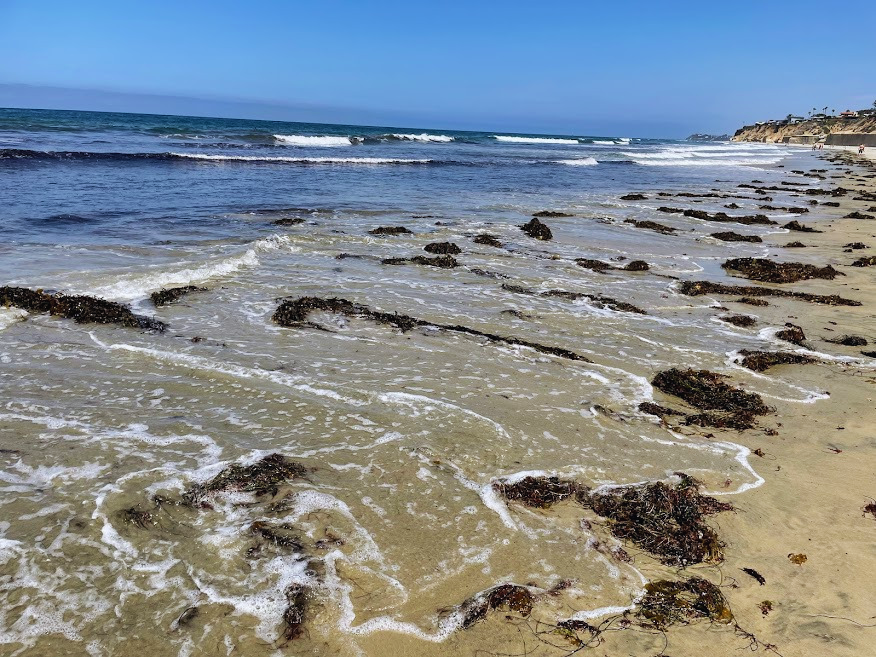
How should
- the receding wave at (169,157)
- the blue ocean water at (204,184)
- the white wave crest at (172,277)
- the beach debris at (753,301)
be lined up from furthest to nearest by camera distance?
the receding wave at (169,157) → the blue ocean water at (204,184) → the beach debris at (753,301) → the white wave crest at (172,277)

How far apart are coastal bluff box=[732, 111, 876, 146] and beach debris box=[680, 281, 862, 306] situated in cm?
8373

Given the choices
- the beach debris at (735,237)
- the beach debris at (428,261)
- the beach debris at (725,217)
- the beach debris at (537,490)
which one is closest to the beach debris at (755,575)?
the beach debris at (537,490)

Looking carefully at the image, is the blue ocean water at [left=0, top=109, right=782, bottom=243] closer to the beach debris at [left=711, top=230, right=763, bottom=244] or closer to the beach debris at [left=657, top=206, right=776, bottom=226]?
the beach debris at [left=657, top=206, right=776, bottom=226]

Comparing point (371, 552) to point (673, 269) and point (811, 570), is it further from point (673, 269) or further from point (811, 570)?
point (673, 269)

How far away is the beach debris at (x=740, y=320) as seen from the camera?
24.2 feet

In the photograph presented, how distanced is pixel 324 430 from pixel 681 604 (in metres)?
2.77

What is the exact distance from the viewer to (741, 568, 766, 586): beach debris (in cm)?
297

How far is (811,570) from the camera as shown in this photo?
307 centimetres

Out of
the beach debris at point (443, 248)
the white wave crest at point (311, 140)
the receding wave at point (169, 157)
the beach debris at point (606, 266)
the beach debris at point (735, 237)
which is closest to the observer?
the beach debris at point (606, 266)

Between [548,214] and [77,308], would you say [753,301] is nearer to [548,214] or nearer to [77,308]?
[548,214]

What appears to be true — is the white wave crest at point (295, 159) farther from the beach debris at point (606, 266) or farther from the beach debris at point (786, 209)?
the beach debris at point (606, 266)

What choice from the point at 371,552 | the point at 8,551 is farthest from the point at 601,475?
the point at 8,551

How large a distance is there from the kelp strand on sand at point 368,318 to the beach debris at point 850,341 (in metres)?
3.49

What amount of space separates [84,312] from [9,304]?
0.90 meters
